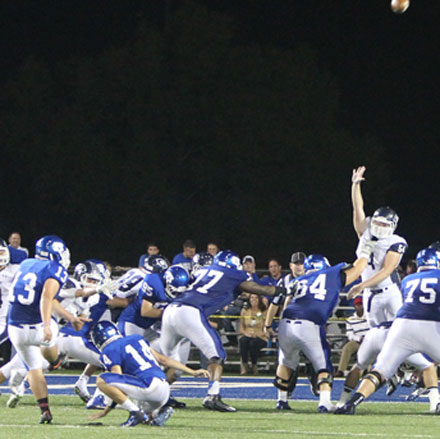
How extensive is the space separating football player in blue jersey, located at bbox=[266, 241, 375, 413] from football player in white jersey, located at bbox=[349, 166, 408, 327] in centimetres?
31

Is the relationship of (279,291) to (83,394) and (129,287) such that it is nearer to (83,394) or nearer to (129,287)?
(83,394)

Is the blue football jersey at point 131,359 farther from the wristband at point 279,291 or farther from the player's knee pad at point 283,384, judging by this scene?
the player's knee pad at point 283,384

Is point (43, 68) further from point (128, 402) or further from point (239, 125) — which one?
point (128, 402)

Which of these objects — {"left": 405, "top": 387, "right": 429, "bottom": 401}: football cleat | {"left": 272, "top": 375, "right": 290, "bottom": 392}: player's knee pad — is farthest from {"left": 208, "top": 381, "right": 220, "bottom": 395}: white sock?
{"left": 405, "top": 387, "right": 429, "bottom": 401}: football cleat

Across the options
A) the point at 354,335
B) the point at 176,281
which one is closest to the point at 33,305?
the point at 176,281

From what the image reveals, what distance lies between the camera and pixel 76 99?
85.0 feet

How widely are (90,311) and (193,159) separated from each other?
1569 centimetres

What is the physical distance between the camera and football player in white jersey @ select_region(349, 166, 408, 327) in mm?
10453

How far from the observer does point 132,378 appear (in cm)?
866

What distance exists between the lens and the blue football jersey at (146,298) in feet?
36.1

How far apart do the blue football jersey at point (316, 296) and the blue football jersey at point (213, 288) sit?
54 centimetres

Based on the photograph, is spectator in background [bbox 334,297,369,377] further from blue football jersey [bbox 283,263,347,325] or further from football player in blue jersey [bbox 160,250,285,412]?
football player in blue jersey [bbox 160,250,285,412]

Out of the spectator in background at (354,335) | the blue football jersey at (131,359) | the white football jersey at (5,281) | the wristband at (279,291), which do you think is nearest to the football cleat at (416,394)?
the spectator in background at (354,335)

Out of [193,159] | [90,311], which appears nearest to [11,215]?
[193,159]
